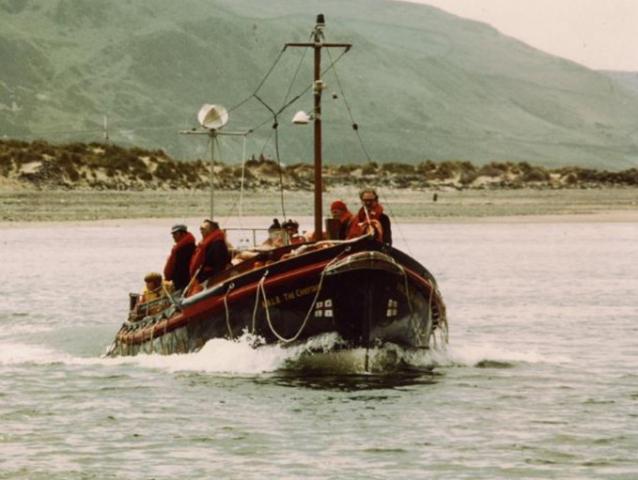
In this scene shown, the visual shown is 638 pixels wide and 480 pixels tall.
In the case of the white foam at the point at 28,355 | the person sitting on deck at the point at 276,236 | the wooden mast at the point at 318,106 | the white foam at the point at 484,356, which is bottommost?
the white foam at the point at 28,355

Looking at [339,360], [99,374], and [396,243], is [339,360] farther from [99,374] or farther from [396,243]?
[396,243]

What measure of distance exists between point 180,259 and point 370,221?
167 inches

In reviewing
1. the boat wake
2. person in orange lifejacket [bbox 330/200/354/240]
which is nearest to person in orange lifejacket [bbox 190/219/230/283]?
the boat wake

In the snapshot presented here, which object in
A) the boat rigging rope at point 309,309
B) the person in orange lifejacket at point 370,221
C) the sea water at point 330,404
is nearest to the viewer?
the sea water at point 330,404

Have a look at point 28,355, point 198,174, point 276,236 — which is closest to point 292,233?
point 276,236

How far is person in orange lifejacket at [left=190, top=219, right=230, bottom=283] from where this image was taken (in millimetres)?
25281

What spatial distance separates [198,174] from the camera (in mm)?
91938

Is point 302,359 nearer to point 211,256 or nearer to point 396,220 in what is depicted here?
point 211,256

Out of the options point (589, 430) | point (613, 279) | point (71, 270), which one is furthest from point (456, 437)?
point (71, 270)

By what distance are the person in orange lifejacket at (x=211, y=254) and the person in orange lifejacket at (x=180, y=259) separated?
95cm

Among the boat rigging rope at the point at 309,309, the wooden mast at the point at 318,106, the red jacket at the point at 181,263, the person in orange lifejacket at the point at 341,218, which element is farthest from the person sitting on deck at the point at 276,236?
the boat rigging rope at the point at 309,309

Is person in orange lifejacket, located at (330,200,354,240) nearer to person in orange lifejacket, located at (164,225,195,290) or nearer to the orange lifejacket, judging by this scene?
the orange lifejacket

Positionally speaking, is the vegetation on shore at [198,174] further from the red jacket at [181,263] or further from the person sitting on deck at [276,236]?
the person sitting on deck at [276,236]

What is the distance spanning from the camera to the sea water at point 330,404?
706 inches
